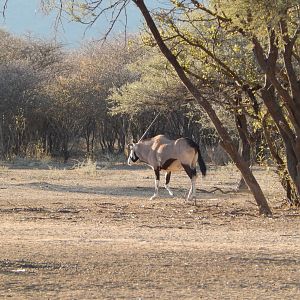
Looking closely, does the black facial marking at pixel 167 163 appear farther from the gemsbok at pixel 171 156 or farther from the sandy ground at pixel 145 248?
the sandy ground at pixel 145 248

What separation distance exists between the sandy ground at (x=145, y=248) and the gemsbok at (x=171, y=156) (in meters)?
0.67

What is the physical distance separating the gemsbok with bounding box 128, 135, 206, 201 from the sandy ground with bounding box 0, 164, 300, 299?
668 mm

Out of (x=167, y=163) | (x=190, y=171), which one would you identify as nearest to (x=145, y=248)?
(x=190, y=171)

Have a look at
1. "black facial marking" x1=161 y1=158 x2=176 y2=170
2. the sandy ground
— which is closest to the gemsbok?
"black facial marking" x1=161 y1=158 x2=176 y2=170

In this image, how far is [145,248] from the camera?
12.2m

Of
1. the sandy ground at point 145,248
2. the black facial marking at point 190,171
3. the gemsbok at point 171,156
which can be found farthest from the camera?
the gemsbok at point 171,156

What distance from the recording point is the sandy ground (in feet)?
30.3

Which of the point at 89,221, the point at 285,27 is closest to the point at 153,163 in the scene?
the point at 89,221

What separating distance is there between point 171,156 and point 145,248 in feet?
37.4

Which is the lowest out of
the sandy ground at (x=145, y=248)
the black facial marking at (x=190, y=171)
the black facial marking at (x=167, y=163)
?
the sandy ground at (x=145, y=248)

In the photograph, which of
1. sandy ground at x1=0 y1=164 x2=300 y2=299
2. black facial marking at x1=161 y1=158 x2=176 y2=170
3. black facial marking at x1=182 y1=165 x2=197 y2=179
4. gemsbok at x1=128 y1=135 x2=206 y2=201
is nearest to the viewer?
sandy ground at x1=0 y1=164 x2=300 y2=299

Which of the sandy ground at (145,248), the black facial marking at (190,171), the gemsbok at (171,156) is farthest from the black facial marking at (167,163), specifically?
the sandy ground at (145,248)

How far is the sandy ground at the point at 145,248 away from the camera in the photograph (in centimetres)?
925

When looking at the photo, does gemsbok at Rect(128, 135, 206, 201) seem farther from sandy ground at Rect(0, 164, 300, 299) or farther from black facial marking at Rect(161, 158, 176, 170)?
sandy ground at Rect(0, 164, 300, 299)
